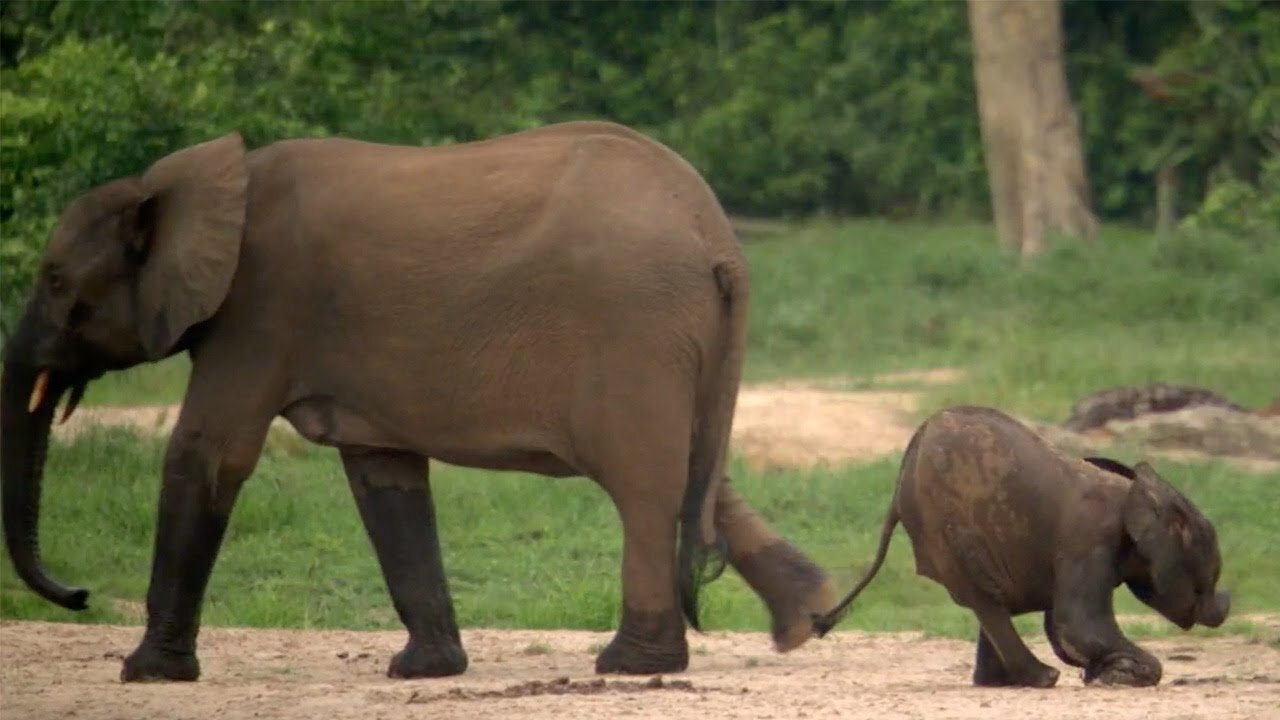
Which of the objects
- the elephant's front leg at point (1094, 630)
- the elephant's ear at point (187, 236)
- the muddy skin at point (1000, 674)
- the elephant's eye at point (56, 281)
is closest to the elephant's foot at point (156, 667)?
the elephant's ear at point (187, 236)

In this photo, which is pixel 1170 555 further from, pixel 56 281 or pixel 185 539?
pixel 56 281

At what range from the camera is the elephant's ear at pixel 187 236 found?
7.70m

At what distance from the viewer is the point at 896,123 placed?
1027 inches

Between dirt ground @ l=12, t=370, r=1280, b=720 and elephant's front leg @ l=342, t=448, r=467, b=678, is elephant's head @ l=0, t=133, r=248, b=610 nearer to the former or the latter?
dirt ground @ l=12, t=370, r=1280, b=720

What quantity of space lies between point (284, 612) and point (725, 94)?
17061mm

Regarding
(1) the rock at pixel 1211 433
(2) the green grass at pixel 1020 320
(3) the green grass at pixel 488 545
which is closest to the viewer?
(3) the green grass at pixel 488 545

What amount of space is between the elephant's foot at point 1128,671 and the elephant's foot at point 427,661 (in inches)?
75.8

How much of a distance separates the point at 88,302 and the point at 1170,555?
3.16 metres

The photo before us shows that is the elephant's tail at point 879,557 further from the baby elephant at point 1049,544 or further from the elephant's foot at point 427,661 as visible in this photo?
the elephant's foot at point 427,661

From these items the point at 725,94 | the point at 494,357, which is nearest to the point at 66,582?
the point at 494,357

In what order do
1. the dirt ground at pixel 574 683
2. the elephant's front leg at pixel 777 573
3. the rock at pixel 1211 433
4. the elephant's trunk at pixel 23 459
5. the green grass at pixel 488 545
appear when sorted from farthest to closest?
the rock at pixel 1211 433, the green grass at pixel 488 545, the elephant's front leg at pixel 777 573, the elephant's trunk at pixel 23 459, the dirt ground at pixel 574 683

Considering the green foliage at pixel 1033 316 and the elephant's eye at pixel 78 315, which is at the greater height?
the elephant's eye at pixel 78 315

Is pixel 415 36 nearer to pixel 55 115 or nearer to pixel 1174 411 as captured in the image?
pixel 55 115

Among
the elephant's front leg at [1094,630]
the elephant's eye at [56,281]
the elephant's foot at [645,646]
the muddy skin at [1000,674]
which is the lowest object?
the elephant's foot at [645,646]
